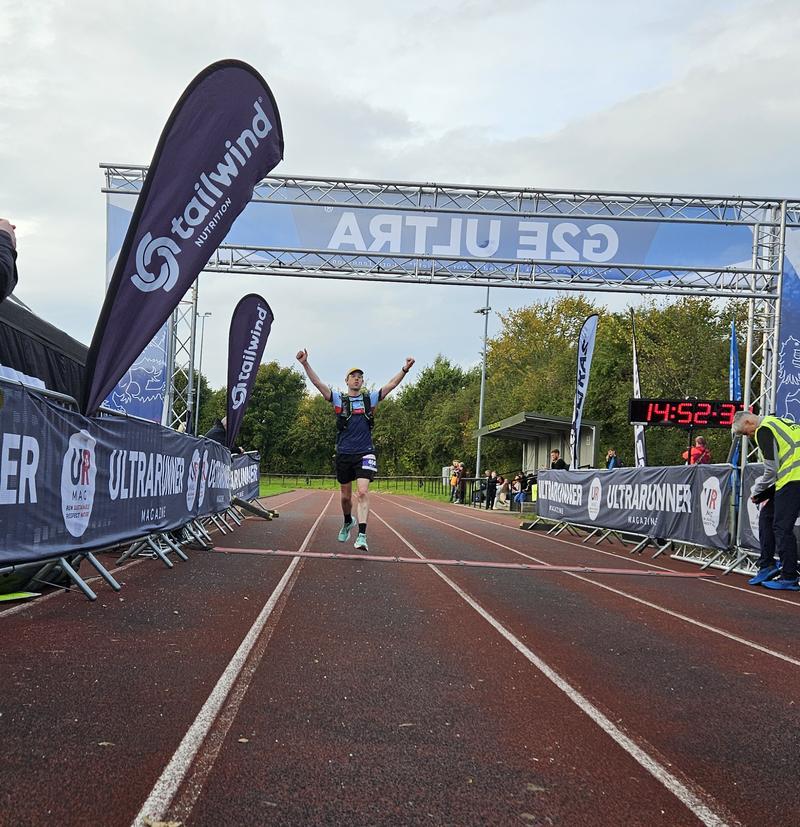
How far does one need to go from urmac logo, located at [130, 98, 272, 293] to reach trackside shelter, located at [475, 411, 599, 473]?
657 inches

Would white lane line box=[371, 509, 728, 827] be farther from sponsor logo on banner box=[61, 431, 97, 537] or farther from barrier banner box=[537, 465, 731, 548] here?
barrier banner box=[537, 465, 731, 548]

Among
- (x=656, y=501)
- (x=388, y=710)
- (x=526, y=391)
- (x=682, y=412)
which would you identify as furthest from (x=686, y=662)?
(x=526, y=391)

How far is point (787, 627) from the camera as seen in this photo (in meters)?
6.42

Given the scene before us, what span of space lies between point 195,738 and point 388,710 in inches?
35.5

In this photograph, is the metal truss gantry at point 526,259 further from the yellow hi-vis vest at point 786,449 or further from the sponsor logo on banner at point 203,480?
the yellow hi-vis vest at point 786,449

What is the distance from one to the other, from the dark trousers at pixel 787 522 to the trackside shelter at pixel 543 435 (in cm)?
1389

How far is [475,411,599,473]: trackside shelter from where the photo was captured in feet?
86.3

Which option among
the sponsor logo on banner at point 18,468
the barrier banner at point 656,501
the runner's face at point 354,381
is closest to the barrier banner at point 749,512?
the barrier banner at point 656,501

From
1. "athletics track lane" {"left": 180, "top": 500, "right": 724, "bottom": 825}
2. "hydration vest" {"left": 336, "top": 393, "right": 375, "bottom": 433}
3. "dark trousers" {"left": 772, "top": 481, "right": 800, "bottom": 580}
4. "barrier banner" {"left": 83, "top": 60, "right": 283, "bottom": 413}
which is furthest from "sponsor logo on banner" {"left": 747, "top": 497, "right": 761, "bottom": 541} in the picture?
"barrier banner" {"left": 83, "top": 60, "right": 283, "bottom": 413}

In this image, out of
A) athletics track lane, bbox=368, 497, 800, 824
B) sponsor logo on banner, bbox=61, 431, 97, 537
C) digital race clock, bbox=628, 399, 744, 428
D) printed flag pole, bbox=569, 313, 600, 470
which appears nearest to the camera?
athletics track lane, bbox=368, 497, 800, 824

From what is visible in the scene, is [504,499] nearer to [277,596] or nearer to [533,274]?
[533,274]

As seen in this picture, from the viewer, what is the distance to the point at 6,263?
3906 mm

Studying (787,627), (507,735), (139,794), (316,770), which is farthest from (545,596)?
(139,794)

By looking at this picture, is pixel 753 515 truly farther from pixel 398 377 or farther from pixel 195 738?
pixel 195 738
